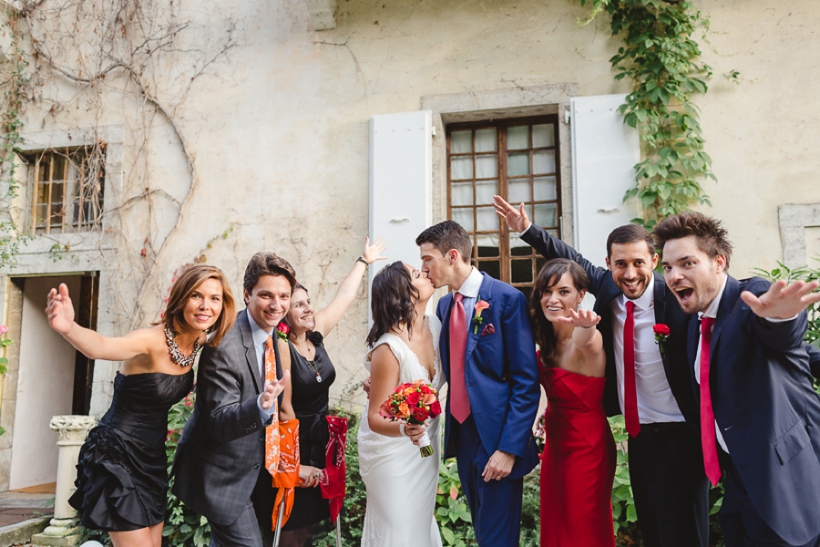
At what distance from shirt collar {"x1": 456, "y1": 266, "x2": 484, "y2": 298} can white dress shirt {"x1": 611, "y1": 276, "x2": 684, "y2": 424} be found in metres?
0.71

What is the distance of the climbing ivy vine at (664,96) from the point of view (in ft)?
17.5

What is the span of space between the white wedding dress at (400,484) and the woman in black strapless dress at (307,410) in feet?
1.20

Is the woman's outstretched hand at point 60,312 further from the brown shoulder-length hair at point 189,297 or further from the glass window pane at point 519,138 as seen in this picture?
the glass window pane at point 519,138

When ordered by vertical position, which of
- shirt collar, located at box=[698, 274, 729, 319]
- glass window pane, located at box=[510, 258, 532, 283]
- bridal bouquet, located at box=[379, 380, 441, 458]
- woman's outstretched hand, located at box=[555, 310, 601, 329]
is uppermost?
glass window pane, located at box=[510, 258, 532, 283]

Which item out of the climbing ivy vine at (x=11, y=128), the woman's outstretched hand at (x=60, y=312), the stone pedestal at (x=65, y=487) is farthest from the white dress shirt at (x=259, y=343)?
the climbing ivy vine at (x=11, y=128)

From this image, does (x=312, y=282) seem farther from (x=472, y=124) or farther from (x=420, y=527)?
(x=420, y=527)

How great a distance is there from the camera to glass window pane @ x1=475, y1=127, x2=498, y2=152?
6.15 meters

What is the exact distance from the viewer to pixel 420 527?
9.55ft

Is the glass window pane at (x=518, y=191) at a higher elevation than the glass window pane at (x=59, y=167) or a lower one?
lower

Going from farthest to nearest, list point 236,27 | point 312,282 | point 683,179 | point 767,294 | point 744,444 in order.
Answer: point 236,27, point 312,282, point 683,179, point 744,444, point 767,294

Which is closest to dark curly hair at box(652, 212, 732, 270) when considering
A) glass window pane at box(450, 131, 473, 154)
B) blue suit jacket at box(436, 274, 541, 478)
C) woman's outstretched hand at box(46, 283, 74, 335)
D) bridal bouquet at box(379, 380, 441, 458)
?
blue suit jacket at box(436, 274, 541, 478)

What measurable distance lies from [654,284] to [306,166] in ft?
13.4

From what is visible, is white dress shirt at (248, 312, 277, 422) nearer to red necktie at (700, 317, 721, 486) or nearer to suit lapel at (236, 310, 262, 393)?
suit lapel at (236, 310, 262, 393)

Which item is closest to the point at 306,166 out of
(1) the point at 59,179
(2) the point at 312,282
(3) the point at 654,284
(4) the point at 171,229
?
(2) the point at 312,282
